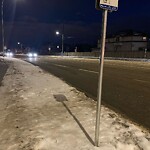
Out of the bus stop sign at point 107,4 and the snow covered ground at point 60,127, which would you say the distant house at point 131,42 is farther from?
the bus stop sign at point 107,4

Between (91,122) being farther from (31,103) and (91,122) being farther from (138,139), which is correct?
(31,103)

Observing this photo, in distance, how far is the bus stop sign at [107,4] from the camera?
4.67m

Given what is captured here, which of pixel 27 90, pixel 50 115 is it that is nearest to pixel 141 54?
pixel 27 90

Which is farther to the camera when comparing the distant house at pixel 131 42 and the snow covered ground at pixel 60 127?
the distant house at pixel 131 42

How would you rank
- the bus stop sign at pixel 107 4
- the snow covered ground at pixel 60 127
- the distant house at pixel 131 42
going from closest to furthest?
the bus stop sign at pixel 107 4 < the snow covered ground at pixel 60 127 < the distant house at pixel 131 42

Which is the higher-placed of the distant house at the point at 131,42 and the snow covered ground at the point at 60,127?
the distant house at the point at 131,42

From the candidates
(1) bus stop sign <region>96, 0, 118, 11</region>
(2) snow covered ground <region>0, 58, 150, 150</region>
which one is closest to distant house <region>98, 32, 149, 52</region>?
(2) snow covered ground <region>0, 58, 150, 150</region>

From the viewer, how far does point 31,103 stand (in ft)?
27.6

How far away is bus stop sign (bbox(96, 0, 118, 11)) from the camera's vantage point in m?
4.67

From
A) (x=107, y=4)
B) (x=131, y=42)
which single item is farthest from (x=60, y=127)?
(x=131, y=42)

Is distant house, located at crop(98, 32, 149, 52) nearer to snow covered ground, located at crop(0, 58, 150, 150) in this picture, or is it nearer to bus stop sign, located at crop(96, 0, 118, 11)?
snow covered ground, located at crop(0, 58, 150, 150)

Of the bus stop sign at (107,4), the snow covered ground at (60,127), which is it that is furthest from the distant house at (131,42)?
the bus stop sign at (107,4)

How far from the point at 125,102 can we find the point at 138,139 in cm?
412

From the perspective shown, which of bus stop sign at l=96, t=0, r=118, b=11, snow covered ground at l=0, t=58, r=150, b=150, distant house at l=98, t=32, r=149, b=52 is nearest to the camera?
bus stop sign at l=96, t=0, r=118, b=11
